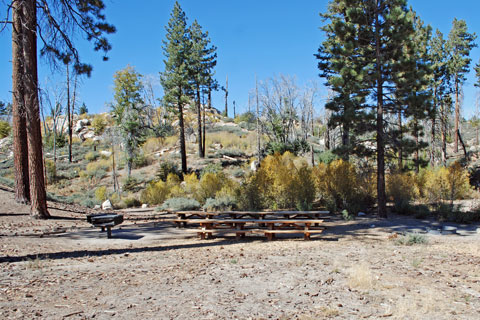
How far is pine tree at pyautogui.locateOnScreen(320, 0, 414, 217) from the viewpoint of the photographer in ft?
40.3

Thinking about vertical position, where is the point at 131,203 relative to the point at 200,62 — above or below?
below

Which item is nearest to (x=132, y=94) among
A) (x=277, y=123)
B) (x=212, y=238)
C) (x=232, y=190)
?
(x=277, y=123)

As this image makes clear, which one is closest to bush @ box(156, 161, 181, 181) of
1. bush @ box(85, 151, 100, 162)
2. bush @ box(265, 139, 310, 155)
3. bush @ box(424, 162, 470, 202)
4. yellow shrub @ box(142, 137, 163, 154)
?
bush @ box(265, 139, 310, 155)

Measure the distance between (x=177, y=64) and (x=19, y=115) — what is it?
1783cm

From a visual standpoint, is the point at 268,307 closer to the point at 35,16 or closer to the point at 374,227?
the point at 374,227

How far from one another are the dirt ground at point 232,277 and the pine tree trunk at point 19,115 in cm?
301

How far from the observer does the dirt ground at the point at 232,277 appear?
4066 mm

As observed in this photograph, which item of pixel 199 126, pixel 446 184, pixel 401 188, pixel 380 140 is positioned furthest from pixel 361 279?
pixel 199 126

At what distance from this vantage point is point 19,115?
1104 centimetres

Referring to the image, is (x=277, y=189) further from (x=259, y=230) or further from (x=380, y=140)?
(x=259, y=230)

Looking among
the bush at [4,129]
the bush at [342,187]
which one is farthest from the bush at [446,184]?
the bush at [4,129]

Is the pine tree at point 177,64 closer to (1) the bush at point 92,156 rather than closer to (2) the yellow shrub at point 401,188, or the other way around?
(1) the bush at point 92,156

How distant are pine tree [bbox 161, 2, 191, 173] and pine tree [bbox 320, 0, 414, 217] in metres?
16.4

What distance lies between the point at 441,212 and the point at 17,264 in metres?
12.4
